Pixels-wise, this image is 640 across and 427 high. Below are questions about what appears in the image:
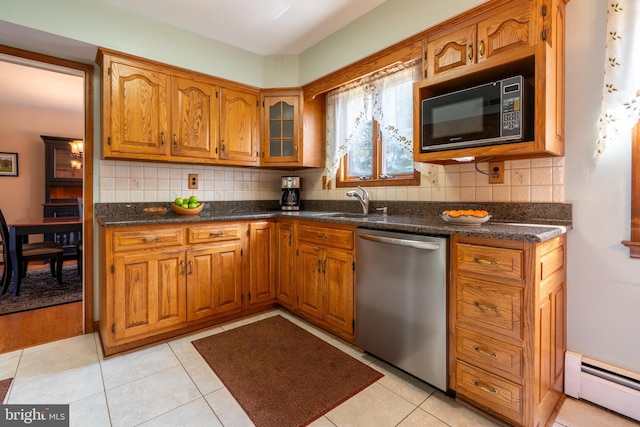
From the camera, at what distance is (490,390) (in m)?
1.47

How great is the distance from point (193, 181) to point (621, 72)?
307cm

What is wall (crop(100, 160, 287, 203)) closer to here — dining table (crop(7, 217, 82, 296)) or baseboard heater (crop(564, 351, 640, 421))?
dining table (crop(7, 217, 82, 296))

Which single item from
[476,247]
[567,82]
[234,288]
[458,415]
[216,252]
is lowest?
[458,415]

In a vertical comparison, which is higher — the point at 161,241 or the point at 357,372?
the point at 161,241

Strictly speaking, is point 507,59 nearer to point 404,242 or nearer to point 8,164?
point 404,242

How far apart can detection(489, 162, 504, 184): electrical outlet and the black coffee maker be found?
1896mm

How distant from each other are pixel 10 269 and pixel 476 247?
182 inches

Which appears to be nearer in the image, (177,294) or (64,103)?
(177,294)

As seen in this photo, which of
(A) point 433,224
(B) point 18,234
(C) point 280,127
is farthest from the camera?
(B) point 18,234

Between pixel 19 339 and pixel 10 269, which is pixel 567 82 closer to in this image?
Result: pixel 19 339

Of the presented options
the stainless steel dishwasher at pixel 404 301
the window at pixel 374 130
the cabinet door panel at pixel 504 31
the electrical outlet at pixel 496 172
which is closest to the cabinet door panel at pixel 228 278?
the stainless steel dishwasher at pixel 404 301

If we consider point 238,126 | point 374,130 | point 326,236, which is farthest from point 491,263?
point 238,126

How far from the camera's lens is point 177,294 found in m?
2.35

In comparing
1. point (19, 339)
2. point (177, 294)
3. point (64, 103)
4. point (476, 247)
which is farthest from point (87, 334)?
point (64, 103)
